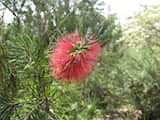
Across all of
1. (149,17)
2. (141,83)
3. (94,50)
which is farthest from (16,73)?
(149,17)

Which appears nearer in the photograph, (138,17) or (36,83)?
(36,83)

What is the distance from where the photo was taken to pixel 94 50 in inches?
167

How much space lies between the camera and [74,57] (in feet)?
13.8

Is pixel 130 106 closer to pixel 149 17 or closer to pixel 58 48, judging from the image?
pixel 149 17

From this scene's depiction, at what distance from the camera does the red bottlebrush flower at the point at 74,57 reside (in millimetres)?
4207

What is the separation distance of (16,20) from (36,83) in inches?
63.2

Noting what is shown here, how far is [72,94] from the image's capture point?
561cm

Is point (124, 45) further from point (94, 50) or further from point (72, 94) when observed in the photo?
point (94, 50)

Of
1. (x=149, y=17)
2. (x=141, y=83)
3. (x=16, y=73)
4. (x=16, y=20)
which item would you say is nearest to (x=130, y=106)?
(x=141, y=83)

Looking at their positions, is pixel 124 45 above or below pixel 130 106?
above

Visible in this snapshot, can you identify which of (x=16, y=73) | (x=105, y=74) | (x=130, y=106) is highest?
(x=16, y=73)

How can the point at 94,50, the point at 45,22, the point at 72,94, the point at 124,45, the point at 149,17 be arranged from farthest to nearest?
the point at 124,45 < the point at 149,17 < the point at 45,22 < the point at 72,94 < the point at 94,50

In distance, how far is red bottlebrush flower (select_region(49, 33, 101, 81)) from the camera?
421 cm

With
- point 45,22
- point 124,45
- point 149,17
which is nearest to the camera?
point 45,22
